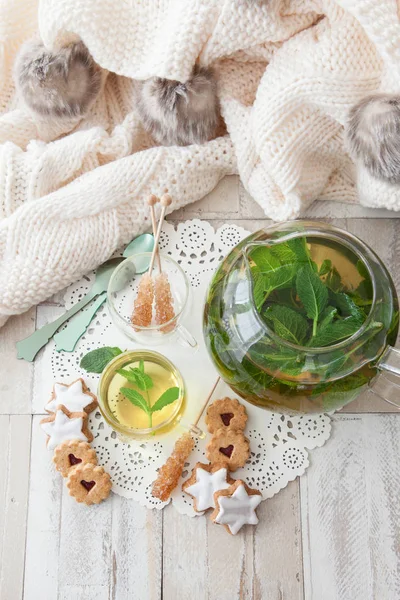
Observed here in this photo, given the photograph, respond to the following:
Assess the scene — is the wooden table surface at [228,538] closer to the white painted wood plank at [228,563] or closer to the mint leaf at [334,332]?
the white painted wood plank at [228,563]

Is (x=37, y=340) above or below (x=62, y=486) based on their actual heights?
above

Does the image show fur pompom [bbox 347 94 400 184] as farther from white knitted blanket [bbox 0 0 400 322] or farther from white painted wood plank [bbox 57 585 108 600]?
white painted wood plank [bbox 57 585 108 600]

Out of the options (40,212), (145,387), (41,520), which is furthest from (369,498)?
(40,212)

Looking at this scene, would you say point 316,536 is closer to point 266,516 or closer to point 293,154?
point 266,516

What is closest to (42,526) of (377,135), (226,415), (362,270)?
(226,415)

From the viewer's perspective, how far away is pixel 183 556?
35.4 inches

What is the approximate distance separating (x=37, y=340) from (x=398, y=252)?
54 centimetres

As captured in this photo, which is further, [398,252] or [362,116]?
[398,252]

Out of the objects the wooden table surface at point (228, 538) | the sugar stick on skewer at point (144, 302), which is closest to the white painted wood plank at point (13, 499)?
the wooden table surface at point (228, 538)

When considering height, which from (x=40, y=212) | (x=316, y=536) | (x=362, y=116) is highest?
(x=362, y=116)

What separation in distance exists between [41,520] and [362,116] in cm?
69

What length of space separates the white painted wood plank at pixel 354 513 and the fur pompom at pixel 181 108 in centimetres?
46

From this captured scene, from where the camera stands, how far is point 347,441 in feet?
3.04

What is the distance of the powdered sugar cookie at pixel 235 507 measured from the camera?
2.87ft
